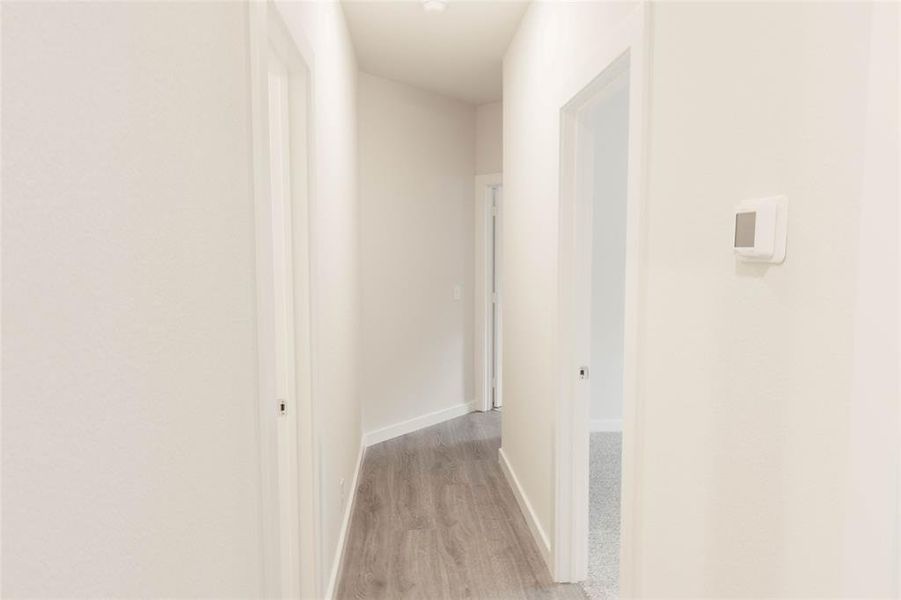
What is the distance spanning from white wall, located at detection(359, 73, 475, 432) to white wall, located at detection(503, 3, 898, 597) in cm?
303

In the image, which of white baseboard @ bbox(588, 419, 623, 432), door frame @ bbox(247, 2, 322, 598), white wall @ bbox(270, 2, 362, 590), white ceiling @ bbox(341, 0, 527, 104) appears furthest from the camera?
white baseboard @ bbox(588, 419, 623, 432)

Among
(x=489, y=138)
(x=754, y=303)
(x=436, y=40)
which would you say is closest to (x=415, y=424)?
(x=489, y=138)

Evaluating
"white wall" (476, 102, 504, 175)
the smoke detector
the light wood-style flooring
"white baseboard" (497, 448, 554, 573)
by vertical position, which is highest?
the smoke detector

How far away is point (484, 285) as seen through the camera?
5.15m

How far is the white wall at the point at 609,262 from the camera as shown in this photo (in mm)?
4473

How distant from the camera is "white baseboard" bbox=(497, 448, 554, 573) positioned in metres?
2.66

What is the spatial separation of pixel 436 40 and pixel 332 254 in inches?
66.8

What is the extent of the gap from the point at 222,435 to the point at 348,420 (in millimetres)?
2182

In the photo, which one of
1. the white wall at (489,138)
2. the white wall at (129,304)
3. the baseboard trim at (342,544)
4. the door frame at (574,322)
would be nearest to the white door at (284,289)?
the baseboard trim at (342,544)

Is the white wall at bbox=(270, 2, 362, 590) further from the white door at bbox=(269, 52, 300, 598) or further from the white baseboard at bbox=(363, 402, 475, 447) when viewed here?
the white baseboard at bbox=(363, 402, 475, 447)

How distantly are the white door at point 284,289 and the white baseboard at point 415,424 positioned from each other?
92.8 inches

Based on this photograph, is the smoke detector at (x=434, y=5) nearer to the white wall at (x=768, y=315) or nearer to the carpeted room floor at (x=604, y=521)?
the white wall at (x=768, y=315)

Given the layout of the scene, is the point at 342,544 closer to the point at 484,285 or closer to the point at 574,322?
the point at 574,322

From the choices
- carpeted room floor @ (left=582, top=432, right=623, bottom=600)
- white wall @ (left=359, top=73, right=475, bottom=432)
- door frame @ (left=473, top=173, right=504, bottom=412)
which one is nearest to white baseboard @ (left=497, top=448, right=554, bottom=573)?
carpeted room floor @ (left=582, top=432, right=623, bottom=600)
